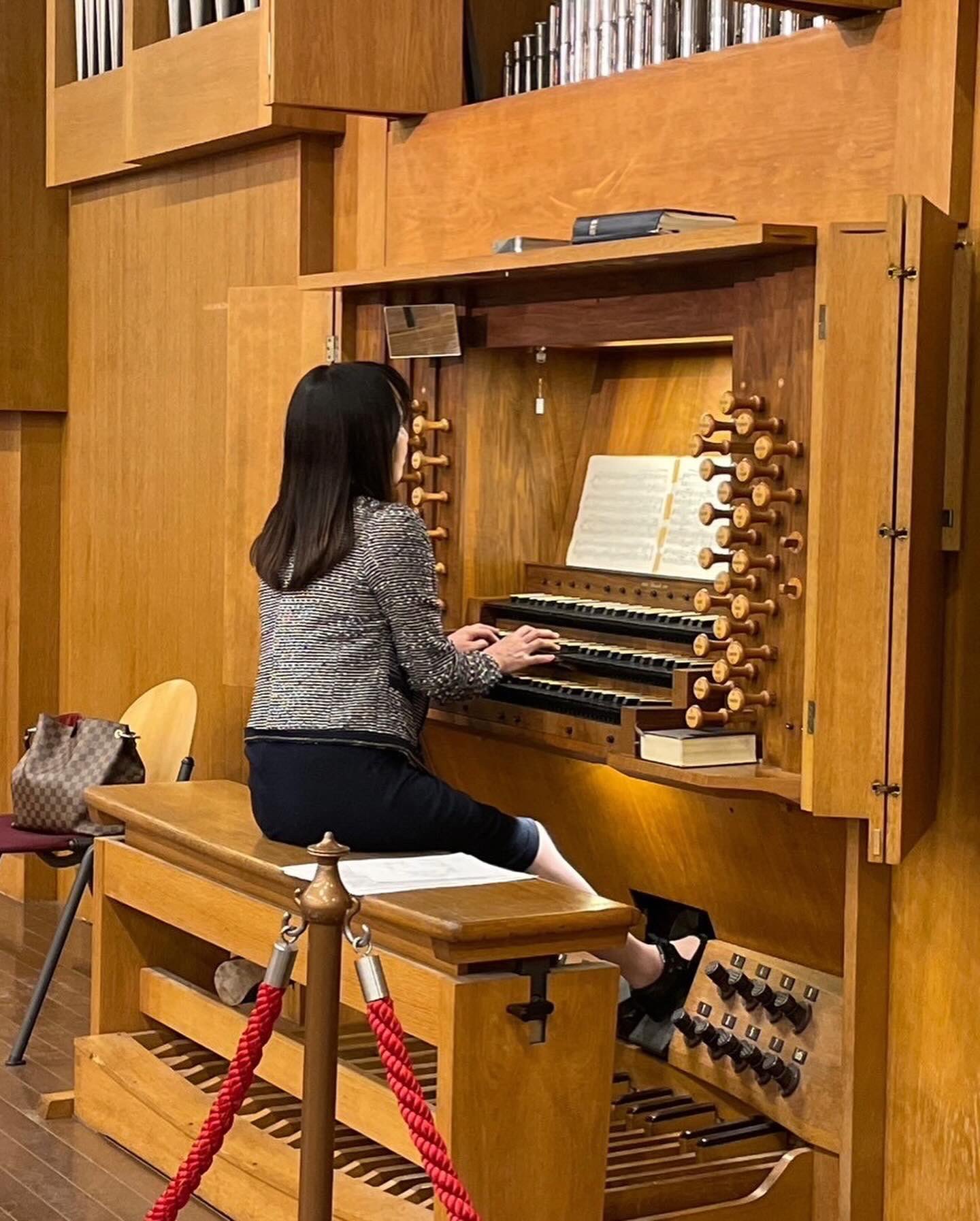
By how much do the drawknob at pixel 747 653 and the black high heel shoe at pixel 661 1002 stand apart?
79 cm

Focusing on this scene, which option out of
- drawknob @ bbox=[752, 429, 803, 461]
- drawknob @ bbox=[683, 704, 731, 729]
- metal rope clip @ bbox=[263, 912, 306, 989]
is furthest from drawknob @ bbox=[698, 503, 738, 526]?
metal rope clip @ bbox=[263, 912, 306, 989]

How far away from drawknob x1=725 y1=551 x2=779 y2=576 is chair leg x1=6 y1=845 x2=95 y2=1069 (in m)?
1.83

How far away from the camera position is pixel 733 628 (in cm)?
349

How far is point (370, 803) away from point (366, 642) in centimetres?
30

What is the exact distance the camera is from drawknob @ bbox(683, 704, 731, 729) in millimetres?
3463

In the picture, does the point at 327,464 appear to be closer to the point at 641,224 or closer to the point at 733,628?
the point at 641,224

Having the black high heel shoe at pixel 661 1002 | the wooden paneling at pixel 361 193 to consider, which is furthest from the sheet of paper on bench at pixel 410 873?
the wooden paneling at pixel 361 193

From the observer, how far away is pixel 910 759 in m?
3.26

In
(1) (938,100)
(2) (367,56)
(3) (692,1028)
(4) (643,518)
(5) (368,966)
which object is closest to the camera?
(5) (368,966)

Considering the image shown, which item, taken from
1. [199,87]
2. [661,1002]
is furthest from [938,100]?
[199,87]

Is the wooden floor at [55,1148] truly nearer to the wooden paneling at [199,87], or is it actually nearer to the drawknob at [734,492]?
the drawknob at [734,492]

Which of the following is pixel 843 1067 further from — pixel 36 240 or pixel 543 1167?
pixel 36 240

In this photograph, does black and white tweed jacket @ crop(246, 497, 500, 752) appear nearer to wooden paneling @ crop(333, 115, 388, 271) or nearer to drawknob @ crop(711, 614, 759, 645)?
drawknob @ crop(711, 614, 759, 645)

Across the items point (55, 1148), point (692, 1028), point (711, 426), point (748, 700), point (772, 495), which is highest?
point (711, 426)
